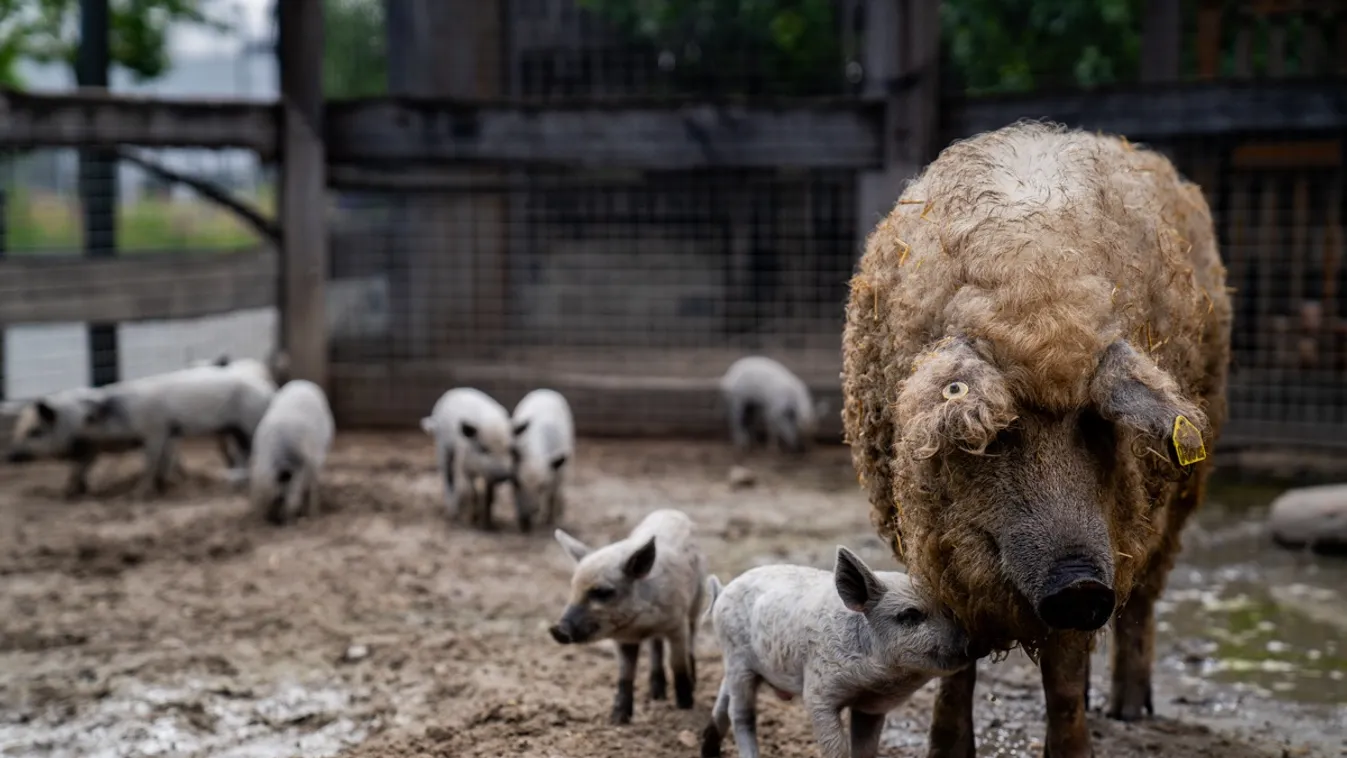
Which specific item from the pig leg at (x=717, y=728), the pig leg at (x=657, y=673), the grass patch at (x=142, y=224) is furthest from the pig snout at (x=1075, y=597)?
the grass patch at (x=142, y=224)

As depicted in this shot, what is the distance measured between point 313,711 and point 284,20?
6622 mm

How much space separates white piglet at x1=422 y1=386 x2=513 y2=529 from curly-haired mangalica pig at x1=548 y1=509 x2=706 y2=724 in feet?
8.87

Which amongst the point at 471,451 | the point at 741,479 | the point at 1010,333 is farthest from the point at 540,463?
the point at 1010,333

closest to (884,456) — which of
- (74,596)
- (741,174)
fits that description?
(74,596)

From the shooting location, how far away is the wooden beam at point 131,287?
9.30 m

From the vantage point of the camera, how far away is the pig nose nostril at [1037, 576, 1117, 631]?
312cm

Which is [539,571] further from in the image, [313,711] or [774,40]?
[774,40]

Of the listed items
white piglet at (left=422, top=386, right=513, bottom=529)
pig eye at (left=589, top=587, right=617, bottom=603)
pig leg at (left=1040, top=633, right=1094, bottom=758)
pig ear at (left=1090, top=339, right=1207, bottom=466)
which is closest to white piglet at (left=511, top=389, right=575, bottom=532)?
white piglet at (left=422, top=386, right=513, bottom=529)

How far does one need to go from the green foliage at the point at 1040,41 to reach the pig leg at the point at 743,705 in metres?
9.82

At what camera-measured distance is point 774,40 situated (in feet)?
51.7

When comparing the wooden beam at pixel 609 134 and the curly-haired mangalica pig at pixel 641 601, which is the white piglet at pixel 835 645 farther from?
the wooden beam at pixel 609 134

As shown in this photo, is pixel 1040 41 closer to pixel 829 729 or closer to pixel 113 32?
pixel 113 32

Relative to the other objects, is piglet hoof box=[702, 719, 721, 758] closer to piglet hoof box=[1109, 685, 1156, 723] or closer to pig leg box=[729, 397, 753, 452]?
piglet hoof box=[1109, 685, 1156, 723]

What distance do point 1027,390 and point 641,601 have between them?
6.06 feet
